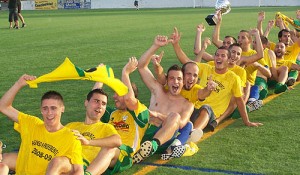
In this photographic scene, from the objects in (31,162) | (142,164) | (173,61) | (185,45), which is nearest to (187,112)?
(142,164)

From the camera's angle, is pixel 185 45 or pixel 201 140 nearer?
pixel 201 140

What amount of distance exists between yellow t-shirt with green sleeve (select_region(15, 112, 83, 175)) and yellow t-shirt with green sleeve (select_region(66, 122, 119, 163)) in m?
0.48

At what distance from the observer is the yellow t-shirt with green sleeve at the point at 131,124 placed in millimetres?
5469

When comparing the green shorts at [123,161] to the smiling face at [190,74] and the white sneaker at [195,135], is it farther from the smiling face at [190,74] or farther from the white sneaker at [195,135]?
the smiling face at [190,74]

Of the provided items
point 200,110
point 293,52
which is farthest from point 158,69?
point 293,52

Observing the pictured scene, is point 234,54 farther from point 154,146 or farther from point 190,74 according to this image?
point 154,146

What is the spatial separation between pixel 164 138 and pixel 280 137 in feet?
5.59

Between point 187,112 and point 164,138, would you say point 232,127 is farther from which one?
point 164,138

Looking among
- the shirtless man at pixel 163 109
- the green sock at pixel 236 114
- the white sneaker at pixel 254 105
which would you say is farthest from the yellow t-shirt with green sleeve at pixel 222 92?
the shirtless man at pixel 163 109

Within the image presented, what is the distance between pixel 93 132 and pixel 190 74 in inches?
72.6

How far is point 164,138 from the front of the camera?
5707 mm

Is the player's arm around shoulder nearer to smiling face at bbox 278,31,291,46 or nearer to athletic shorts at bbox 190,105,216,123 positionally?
athletic shorts at bbox 190,105,216,123

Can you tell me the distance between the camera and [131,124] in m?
5.69

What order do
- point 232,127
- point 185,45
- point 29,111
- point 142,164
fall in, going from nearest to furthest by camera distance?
point 142,164, point 232,127, point 29,111, point 185,45
